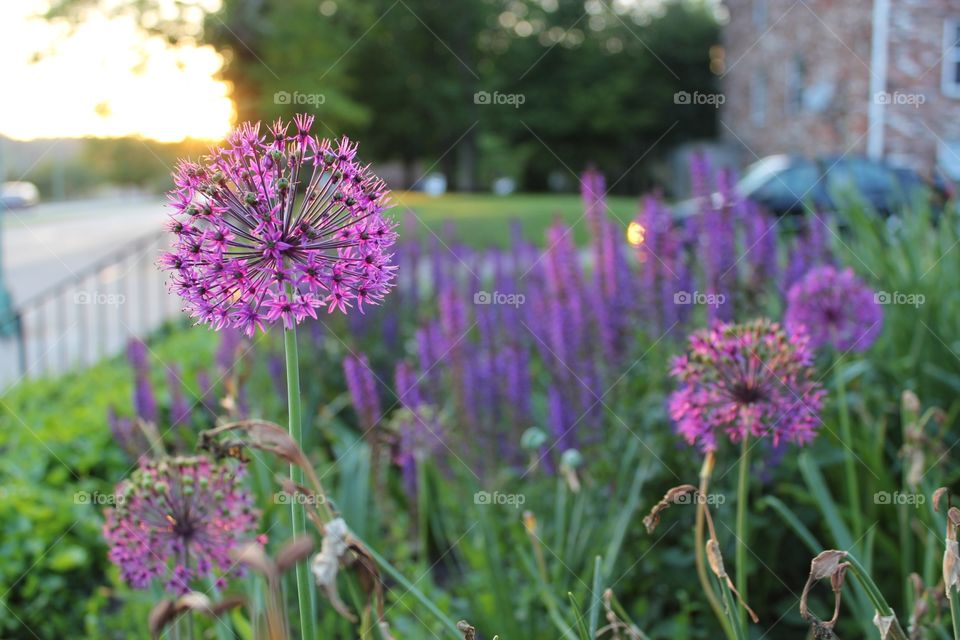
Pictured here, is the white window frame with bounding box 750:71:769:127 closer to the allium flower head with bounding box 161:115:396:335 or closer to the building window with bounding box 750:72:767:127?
the building window with bounding box 750:72:767:127

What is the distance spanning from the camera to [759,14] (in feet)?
94.5

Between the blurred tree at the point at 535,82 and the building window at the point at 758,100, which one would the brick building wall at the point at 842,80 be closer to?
the building window at the point at 758,100

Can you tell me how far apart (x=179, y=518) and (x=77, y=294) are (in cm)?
546

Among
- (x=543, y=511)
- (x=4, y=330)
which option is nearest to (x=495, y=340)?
(x=543, y=511)

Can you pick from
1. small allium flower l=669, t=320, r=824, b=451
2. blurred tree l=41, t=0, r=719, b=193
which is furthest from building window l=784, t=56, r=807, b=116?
small allium flower l=669, t=320, r=824, b=451

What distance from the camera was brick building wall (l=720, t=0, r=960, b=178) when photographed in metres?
20.4

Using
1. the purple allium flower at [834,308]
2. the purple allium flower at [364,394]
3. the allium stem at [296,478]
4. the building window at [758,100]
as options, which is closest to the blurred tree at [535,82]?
the building window at [758,100]

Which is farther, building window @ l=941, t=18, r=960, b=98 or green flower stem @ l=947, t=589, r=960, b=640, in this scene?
building window @ l=941, t=18, r=960, b=98

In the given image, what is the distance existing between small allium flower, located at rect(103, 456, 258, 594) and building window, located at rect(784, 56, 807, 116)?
2675 centimetres

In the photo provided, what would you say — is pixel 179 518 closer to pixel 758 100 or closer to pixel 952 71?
pixel 952 71

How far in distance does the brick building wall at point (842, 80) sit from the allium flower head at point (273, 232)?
53.9ft

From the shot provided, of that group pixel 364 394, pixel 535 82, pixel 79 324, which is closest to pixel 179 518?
pixel 364 394

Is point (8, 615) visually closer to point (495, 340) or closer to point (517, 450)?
point (517, 450)

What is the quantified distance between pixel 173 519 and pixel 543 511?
6.32 feet
